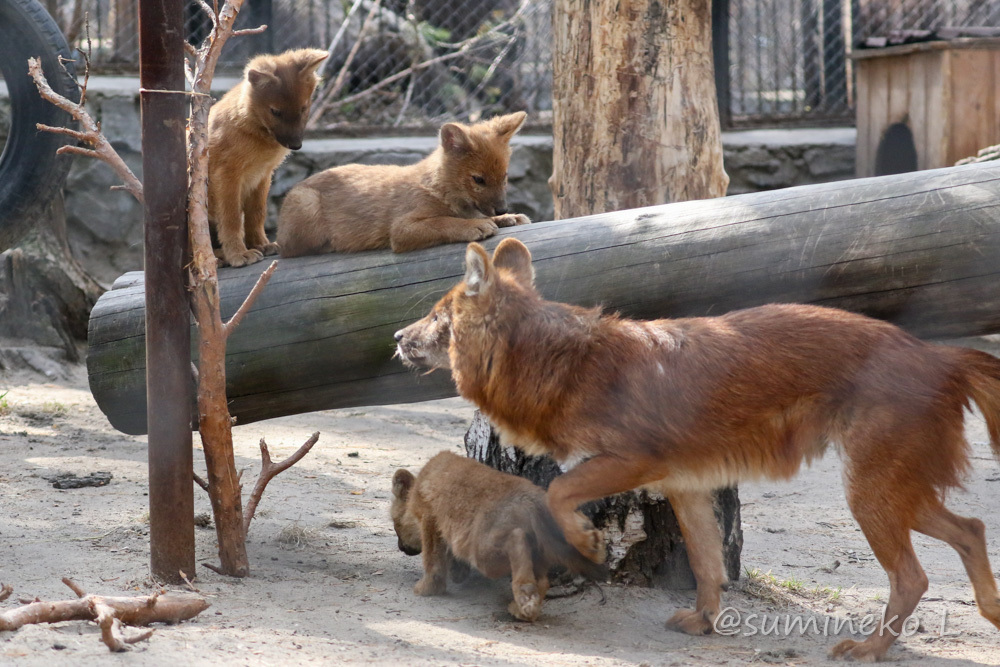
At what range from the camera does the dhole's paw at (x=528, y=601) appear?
156 inches

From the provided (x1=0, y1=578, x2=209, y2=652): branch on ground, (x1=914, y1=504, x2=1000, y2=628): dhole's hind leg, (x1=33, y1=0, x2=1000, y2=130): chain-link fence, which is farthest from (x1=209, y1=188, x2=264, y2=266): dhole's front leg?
(x1=33, y1=0, x2=1000, y2=130): chain-link fence

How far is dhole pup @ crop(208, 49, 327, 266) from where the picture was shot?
5590 millimetres

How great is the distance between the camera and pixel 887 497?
12.0 feet

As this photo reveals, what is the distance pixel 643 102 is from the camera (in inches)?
221

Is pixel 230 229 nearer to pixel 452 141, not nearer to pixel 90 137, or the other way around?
pixel 452 141

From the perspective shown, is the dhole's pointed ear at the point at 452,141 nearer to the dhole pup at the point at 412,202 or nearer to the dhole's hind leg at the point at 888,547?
the dhole pup at the point at 412,202

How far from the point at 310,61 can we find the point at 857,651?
435 cm

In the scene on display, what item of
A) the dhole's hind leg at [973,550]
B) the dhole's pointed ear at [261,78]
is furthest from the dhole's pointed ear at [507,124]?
the dhole's hind leg at [973,550]

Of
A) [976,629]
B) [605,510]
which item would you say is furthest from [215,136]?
Answer: [976,629]

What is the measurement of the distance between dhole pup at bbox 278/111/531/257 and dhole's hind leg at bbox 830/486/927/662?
2.24 m

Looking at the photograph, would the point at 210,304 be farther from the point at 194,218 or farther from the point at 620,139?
the point at 620,139

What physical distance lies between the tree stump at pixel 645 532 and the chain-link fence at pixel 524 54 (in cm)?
708

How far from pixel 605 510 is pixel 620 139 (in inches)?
88.7

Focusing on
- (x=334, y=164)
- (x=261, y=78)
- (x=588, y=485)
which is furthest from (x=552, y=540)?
(x=334, y=164)
